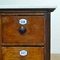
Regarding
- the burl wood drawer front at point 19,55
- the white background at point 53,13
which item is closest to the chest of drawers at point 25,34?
the burl wood drawer front at point 19,55

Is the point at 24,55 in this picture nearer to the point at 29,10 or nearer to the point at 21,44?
the point at 21,44

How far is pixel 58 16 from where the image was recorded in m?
1.36

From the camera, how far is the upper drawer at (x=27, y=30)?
0.88m

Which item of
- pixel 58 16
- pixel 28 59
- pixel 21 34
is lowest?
pixel 28 59

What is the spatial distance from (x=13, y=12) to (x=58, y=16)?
58cm

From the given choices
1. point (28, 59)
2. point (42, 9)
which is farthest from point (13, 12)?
point (28, 59)

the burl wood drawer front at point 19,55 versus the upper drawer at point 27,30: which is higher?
the upper drawer at point 27,30

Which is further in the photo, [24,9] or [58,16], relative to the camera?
[58,16]

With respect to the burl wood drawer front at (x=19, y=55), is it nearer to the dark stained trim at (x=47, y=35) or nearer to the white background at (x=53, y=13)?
the dark stained trim at (x=47, y=35)

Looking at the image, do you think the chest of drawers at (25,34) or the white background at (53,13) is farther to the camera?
the white background at (53,13)

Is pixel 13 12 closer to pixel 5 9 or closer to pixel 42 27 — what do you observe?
pixel 5 9

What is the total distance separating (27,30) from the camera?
2.93ft

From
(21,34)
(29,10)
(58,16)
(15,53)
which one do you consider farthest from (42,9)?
(58,16)

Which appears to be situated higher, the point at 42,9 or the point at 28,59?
the point at 42,9
